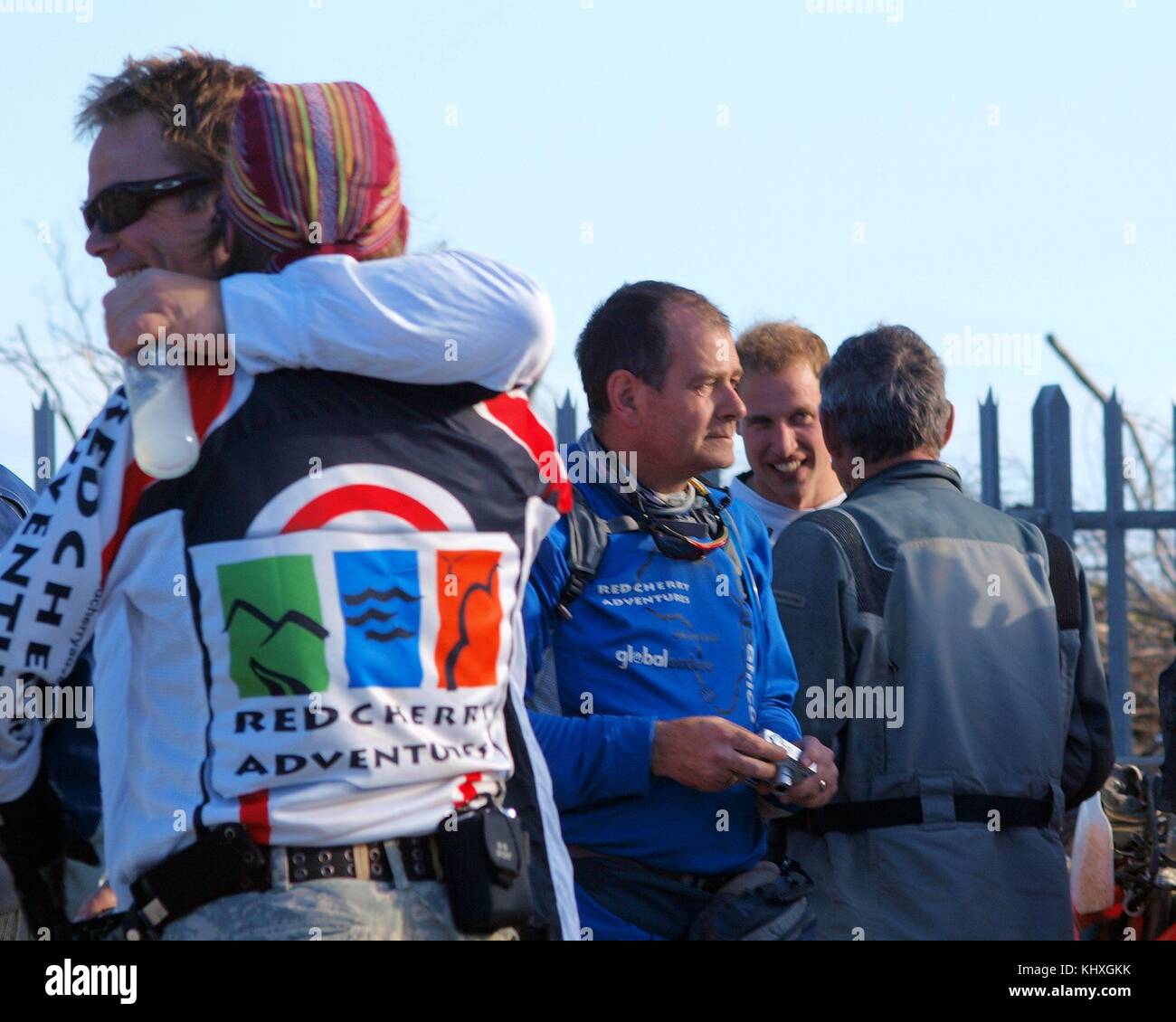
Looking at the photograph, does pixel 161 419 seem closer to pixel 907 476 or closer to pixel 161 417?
pixel 161 417

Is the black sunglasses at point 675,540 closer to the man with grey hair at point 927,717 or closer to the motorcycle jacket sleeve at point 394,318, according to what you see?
the man with grey hair at point 927,717

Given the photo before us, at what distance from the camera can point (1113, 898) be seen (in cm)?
405

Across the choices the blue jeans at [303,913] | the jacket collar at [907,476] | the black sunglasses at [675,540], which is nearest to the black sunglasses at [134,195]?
the blue jeans at [303,913]

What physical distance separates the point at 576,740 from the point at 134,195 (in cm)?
130

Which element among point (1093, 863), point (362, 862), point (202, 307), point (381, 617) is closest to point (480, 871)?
point (362, 862)

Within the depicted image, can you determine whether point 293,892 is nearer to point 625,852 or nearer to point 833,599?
point 625,852

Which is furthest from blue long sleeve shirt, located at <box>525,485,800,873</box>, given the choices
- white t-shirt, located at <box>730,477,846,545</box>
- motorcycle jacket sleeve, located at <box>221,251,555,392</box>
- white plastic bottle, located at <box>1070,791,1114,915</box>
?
white t-shirt, located at <box>730,477,846,545</box>

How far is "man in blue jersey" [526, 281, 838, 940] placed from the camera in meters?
2.86

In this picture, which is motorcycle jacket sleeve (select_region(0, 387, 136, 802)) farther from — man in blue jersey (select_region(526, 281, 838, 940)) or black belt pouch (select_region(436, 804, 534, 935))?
man in blue jersey (select_region(526, 281, 838, 940))

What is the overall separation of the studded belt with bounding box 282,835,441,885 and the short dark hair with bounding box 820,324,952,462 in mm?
1992

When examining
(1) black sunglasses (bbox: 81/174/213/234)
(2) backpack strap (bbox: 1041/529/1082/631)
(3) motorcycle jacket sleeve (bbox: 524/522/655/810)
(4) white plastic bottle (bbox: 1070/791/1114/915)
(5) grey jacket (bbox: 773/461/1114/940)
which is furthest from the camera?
(4) white plastic bottle (bbox: 1070/791/1114/915)

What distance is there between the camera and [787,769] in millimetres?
2916

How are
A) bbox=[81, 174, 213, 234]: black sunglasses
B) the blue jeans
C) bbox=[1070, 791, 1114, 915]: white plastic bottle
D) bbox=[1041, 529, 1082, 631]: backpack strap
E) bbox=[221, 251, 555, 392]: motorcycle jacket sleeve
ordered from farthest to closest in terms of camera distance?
bbox=[1070, 791, 1114, 915]: white plastic bottle, bbox=[1041, 529, 1082, 631]: backpack strap, bbox=[81, 174, 213, 234]: black sunglasses, bbox=[221, 251, 555, 392]: motorcycle jacket sleeve, the blue jeans

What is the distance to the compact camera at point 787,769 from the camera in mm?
2906
